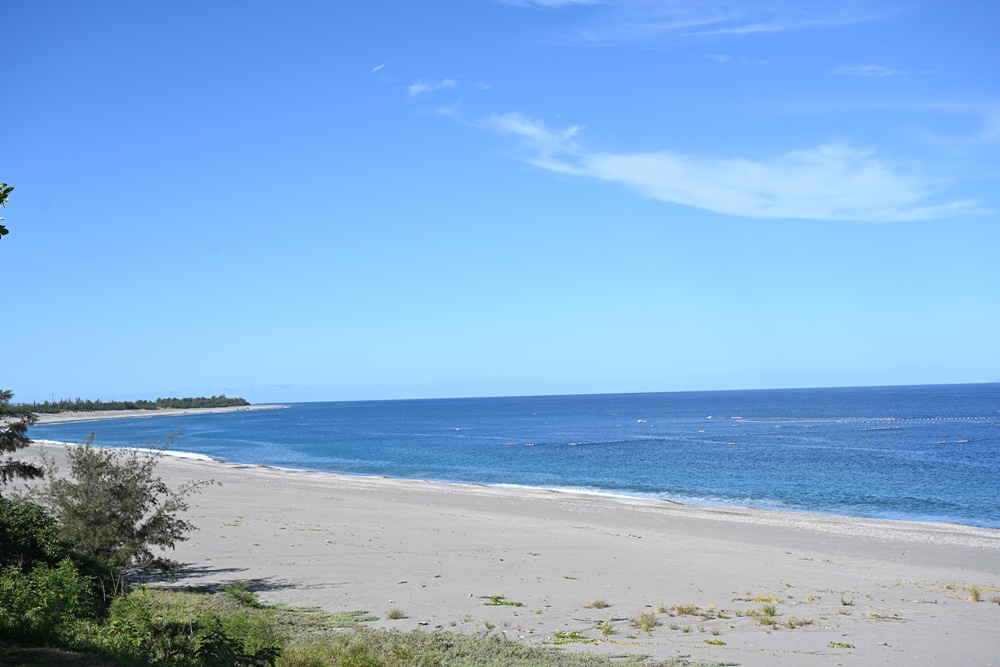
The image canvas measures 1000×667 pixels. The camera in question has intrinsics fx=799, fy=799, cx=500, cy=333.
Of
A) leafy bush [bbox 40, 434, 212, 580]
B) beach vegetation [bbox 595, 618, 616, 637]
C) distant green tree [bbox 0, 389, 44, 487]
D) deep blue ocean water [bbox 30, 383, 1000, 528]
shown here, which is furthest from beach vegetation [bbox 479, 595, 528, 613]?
Answer: deep blue ocean water [bbox 30, 383, 1000, 528]

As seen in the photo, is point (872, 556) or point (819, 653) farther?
point (872, 556)

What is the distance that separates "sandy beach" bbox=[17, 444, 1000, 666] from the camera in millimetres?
12344

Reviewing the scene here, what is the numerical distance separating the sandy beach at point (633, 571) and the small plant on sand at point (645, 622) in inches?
5.0

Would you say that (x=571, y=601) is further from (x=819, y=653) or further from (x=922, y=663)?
(x=922, y=663)

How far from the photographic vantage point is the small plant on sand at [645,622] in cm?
1281

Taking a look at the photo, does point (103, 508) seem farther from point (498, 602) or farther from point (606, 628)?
point (606, 628)

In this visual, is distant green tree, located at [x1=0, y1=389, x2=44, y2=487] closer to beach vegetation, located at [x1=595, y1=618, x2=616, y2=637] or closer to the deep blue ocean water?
beach vegetation, located at [x1=595, y1=618, x2=616, y2=637]

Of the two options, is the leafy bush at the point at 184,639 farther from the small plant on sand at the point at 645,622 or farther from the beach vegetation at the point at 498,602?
the small plant on sand at the point at 645,622

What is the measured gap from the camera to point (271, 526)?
79.8 feet

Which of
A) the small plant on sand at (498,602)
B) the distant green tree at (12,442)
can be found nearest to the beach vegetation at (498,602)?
the small plant on sand at (498,602)

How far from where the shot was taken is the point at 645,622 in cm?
1302

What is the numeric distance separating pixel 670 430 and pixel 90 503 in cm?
9006

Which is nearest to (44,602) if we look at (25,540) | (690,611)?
(25,540)

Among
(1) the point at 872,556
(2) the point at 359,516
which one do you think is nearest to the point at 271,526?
(2) the point at 359,516
